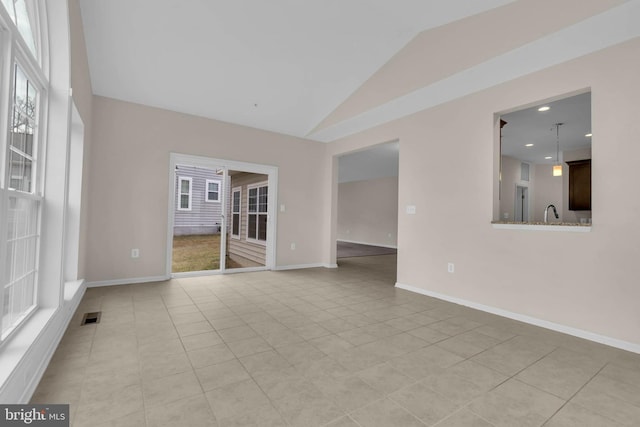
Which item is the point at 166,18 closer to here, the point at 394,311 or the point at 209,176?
the point at 394,311

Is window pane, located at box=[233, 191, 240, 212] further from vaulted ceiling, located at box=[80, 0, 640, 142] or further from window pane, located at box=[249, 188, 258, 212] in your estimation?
vaulted ceiling, located at box=[80, 0, 640, 142]

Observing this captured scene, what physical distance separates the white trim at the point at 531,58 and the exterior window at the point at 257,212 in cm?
269

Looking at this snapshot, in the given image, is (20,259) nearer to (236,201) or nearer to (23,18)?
(23,18)

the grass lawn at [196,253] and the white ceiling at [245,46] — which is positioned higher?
the white ceiling at [245,46]

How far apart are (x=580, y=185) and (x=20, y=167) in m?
8.82

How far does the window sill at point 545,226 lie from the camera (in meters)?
2.79

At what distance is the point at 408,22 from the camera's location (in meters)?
3.23

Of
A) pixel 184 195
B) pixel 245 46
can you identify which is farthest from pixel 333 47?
pixel 184 195

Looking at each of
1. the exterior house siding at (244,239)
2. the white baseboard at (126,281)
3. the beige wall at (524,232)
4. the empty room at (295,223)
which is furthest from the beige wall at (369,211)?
the white baseboard at (126,281)

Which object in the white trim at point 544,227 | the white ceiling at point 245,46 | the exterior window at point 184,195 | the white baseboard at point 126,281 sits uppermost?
the white ceiling at point 245,46

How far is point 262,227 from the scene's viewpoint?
20.1 feet

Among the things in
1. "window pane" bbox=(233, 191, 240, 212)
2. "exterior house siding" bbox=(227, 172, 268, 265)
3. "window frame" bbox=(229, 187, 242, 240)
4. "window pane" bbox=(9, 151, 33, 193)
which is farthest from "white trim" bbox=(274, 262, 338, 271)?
"window pane" bbox=(9, 151, 33, 193)

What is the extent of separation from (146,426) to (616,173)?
3929mm

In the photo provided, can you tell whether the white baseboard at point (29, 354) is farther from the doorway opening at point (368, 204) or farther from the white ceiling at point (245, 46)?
the doorway opening at point (368, 204)
